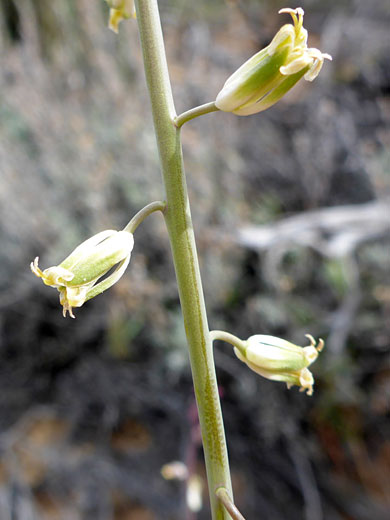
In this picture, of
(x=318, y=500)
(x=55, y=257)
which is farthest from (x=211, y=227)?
(x=318, y=500)

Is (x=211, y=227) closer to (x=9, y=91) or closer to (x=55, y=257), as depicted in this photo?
(x=55, y=257)

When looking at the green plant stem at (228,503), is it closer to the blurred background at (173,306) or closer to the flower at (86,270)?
the flower at (86,270)

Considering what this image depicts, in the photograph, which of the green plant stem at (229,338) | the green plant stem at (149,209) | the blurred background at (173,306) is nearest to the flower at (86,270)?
the green plant stem at (149,209)

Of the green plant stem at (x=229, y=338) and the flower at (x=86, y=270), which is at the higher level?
the flower at (x=86, y=270)

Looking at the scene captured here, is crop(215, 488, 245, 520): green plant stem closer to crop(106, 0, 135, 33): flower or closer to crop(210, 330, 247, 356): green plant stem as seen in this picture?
crop(210, 330, 247, 356): green plant stem

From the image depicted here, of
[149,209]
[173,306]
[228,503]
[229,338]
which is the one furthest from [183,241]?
[173,306]

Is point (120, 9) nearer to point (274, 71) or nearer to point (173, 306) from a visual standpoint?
point (274, 71)

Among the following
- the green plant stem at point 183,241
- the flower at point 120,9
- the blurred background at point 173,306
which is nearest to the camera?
the green plant stem at point 183,241

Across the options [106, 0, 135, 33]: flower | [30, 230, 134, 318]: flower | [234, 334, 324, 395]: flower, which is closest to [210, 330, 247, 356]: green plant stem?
[234, 334, 324, 395]: flower
